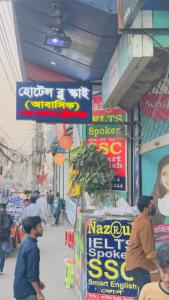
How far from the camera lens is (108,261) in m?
6.15

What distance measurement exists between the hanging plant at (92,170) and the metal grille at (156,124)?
2.66ft

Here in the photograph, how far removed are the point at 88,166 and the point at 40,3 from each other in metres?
2.91

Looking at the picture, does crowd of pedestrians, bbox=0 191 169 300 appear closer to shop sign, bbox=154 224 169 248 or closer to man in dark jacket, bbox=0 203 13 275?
shop sign, bbox=154 224 169 248

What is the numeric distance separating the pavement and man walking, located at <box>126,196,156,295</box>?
225cm

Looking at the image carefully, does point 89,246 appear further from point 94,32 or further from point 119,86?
point 94,32

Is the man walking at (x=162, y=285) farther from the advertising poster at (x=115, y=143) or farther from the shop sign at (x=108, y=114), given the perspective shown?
the shop sign at (x=108, y=114)

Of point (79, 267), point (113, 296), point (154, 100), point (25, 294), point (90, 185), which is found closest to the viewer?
point (25, 294)

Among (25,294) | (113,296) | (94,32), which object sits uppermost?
(94,32)

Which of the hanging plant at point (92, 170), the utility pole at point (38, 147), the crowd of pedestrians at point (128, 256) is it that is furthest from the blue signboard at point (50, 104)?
the utility pole at point (38, 147)

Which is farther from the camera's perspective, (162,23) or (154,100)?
(154,100)

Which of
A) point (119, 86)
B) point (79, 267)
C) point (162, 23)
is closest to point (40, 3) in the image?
point (119, 86)

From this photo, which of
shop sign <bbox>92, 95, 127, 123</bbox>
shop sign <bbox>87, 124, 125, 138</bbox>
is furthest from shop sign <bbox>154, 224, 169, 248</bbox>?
shop sign <bbox>92, 95, 127, 123</bbox>

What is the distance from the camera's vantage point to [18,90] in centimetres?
766

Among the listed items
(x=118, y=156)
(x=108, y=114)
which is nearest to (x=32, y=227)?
(x=118, y=156)
